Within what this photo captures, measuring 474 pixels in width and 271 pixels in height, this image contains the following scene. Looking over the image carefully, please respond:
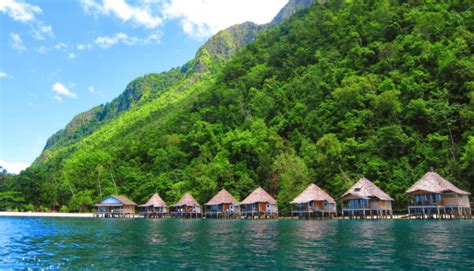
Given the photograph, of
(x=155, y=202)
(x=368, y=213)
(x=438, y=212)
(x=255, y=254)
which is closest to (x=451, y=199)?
(x=438, y=212)

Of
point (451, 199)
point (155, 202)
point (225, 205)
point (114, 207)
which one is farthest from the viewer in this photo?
point (114, 207)

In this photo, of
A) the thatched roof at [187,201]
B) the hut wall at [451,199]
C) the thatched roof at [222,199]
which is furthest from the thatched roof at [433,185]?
the thatched roof at [187,201]

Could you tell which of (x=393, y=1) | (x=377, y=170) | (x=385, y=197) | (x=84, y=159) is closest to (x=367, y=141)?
(x=377, y=170)

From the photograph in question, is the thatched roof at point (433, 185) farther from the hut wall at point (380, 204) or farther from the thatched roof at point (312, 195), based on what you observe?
the thatched roof at point (312, 195)

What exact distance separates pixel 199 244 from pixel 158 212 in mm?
49859

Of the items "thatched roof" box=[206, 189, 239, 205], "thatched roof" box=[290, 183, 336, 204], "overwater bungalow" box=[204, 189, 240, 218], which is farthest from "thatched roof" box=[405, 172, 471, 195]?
"thatched roof" box=[206, 189, 239, 205]

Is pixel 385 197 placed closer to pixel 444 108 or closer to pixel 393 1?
pixel 444 108

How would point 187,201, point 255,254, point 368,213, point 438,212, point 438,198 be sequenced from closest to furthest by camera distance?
1. point 255,254
2. point 438,198
3. point 438,212
4. point 368,213
5. point 187,201

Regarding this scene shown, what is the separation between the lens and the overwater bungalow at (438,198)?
142 ft

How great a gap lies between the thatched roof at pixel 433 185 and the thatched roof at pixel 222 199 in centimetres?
2748

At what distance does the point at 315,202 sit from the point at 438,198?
1470 cm

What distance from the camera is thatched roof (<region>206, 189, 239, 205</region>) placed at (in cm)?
6238

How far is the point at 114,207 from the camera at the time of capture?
75.3 metres

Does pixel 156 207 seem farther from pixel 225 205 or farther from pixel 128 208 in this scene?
pixel 225 205
